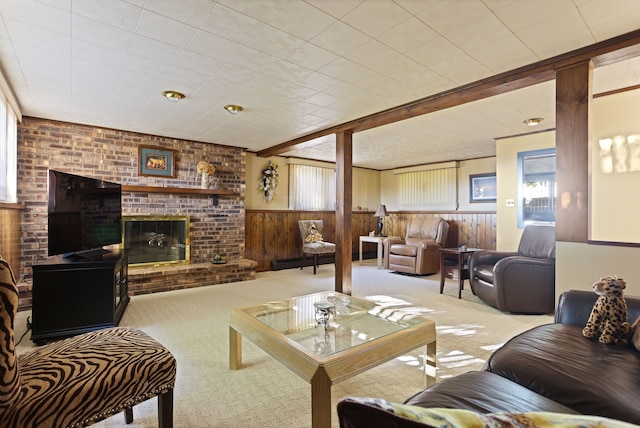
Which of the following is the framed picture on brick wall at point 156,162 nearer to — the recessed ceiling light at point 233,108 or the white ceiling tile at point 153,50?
the recessed ceiling light at point 233,108

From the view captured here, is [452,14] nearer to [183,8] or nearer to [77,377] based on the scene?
[183,8]

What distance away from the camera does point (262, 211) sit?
609 cm

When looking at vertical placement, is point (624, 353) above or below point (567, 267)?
below

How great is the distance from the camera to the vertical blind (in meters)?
6.80

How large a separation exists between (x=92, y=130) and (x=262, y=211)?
2.90 meters

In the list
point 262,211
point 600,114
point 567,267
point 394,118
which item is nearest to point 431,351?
point 567,267

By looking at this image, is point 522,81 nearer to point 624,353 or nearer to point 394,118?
point 394,118

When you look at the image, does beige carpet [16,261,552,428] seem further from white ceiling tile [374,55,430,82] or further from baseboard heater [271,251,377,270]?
white ceiling tile [374,55,430,82]

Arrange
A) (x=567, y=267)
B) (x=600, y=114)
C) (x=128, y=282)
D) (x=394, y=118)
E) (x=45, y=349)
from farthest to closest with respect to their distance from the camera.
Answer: (x=128, y=282) → (x=394, y=118) → (x=600, y=114) → (x=567, y=267) → (x=45, y=349)

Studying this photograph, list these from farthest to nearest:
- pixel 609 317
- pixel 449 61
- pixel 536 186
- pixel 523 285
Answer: pixel 536 186 → pixel 523 285 → pixel 449 61 → pixel 609 317

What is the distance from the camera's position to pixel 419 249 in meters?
5.48

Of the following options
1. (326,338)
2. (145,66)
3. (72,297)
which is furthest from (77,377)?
(145,66)

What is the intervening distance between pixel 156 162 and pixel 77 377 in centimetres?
414

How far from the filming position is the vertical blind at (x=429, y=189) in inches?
268
